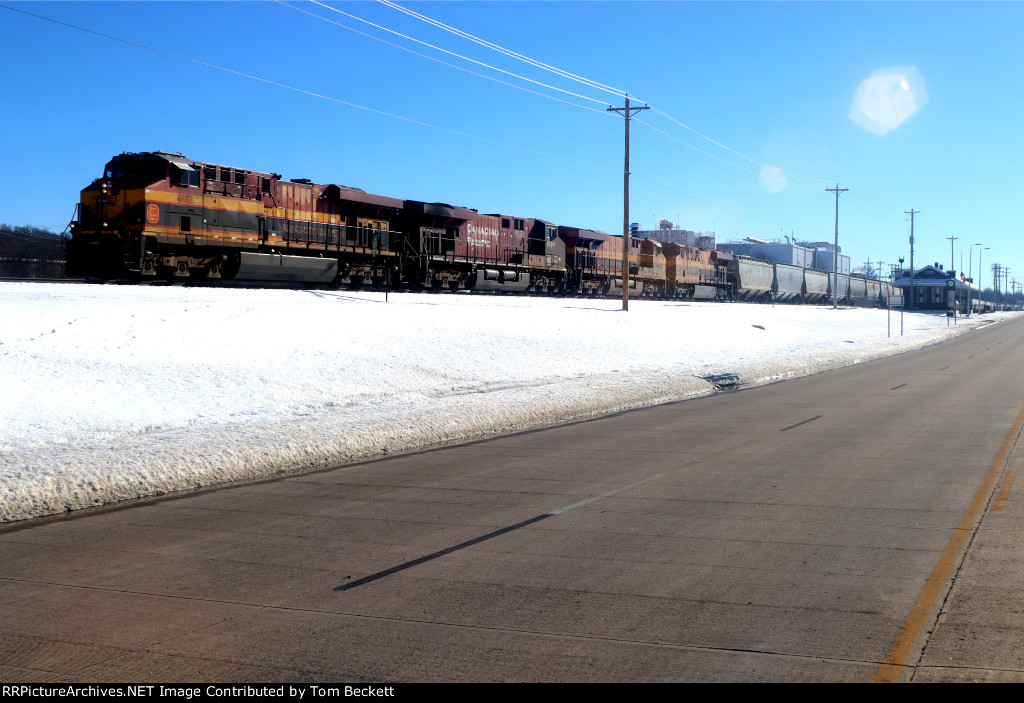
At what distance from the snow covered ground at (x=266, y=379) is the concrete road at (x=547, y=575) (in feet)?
3.84

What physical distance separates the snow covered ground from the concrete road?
1.17 metres

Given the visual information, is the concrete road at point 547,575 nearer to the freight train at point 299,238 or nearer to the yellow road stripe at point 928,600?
the yellow road stripe at point 928,600

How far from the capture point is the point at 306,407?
1584cm

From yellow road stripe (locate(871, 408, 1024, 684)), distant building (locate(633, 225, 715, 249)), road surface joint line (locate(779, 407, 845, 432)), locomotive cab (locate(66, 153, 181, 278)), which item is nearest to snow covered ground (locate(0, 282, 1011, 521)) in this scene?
locomotive cab (locate(66, 153, 181, 278))

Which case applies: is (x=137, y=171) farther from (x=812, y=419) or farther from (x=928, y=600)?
(x=928, y=600)

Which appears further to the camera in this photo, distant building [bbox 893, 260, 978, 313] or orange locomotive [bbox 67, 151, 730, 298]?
distant building [bbox 893, 260, 978, 313]

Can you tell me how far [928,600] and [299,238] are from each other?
27.2 m

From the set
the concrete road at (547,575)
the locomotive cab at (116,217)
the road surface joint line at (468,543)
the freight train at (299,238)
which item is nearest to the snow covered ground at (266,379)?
the concrete road at (547,575)

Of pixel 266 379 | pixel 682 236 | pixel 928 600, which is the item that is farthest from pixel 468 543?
pixel 682 236

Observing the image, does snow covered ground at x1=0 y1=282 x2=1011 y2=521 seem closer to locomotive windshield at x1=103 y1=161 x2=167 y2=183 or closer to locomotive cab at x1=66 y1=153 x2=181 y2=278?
locomotive cab at x1=66 y1=153 x2=181 y2=278

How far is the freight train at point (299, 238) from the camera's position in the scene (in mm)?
24922

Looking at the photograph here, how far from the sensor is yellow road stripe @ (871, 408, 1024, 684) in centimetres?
438

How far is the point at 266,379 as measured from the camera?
17.0 metres
